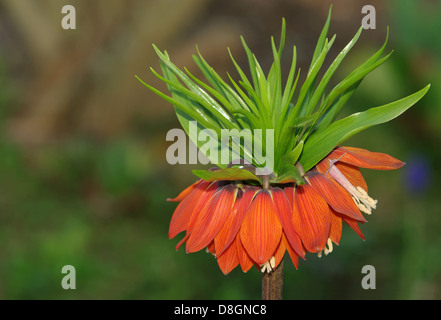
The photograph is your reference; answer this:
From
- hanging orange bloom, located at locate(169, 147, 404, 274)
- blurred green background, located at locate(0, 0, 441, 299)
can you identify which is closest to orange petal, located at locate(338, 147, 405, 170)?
hanging orange bloom, located at locate(169, 147, 404, 274)

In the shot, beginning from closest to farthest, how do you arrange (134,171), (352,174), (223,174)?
(223,174) < (352,174) < (134,171)

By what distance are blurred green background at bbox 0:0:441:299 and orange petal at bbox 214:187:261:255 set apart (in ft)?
4.30

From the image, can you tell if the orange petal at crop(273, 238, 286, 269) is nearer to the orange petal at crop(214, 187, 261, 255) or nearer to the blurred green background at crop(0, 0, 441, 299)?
the orange petal at crop(214, 187, 261, 255)

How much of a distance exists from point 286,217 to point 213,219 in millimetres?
74

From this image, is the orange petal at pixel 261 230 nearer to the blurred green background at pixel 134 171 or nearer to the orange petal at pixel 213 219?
the orange petal at pixel 213 219

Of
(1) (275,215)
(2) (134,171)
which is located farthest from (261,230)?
(2) (134,171)

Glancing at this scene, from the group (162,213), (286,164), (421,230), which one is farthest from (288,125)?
(162,213)

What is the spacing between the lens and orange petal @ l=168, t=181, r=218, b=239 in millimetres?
590

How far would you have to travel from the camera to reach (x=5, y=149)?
115 inches

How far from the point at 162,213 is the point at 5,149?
99cm

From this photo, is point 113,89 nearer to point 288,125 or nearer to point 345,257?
point 345,257

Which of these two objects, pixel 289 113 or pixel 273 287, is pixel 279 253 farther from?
pixel 289 113

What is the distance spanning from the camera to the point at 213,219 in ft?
1.85

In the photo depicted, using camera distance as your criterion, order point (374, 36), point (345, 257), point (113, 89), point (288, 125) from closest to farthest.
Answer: point (288, 125), point (345, 257), point (113, 89), point (374, 36)
